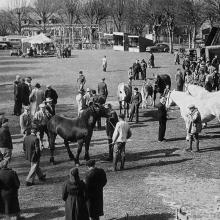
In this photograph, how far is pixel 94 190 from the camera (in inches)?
424

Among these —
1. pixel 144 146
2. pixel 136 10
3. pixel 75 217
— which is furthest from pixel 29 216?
pixel 136 10

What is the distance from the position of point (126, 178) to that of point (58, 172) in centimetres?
202

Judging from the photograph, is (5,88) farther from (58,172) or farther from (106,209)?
(106,209)

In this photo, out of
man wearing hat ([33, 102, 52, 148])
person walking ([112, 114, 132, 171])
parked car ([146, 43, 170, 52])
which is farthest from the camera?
parked car ([146, 43, 170, 52])

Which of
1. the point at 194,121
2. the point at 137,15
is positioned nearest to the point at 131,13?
the point at 137,15

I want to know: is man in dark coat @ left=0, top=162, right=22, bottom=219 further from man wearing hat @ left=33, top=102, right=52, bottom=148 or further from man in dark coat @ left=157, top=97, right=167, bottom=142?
man in dark coat @ left=157, top=97, right=167, bottom=142

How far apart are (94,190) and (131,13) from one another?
81.7 metres

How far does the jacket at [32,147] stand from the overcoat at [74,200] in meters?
3.53

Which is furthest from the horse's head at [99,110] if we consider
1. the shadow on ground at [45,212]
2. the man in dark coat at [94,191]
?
the man in dark coat at [94,191]

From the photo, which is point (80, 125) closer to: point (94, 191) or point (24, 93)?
point (94, 191)

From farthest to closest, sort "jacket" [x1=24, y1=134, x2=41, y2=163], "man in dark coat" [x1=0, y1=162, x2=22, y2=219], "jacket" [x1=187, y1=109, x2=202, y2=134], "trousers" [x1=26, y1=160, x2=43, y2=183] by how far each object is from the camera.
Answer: "jacket" [x1=187, y1=109, x2=202, y2=134] → "trousers" [x1=26, y1=160, x2=43, y2=183] → "jacket" [x1=24, y1=134, x2=41, y2=163] → "man in dark coat" [x1=0, y1=162, x2=22, y2=219]

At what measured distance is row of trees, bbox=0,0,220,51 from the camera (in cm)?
6606

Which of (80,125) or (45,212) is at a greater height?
(80,125)

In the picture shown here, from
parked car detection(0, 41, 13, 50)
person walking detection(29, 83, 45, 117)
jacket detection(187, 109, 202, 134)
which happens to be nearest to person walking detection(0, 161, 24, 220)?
jacket detection(187, 109, 202, 134)
